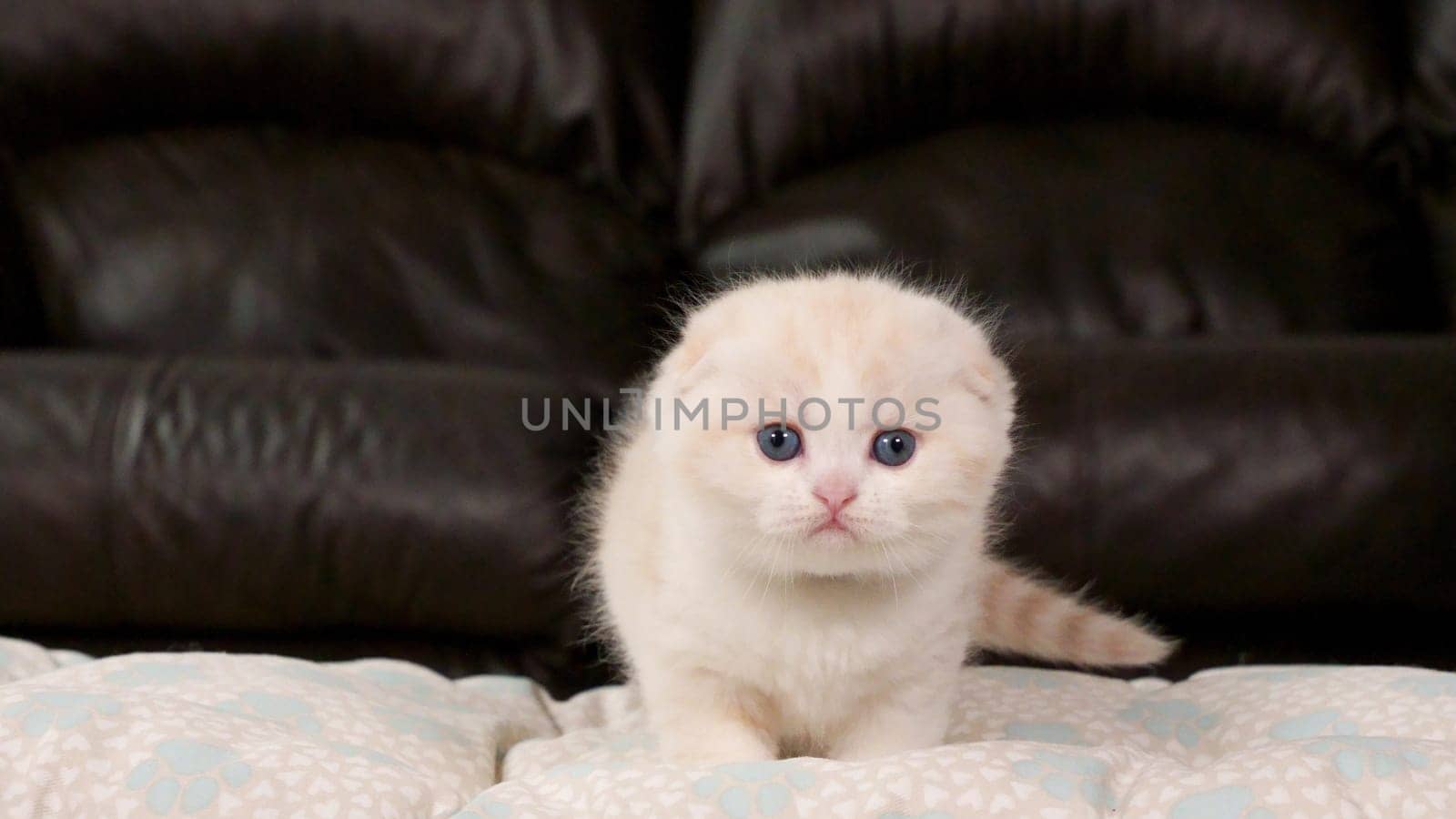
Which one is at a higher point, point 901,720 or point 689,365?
point 689,365

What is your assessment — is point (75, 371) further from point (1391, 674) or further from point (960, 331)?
point (1391, 674)

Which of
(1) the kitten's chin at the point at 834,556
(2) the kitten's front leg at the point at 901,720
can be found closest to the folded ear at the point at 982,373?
(1) the kitten's chin at the point at 834,556

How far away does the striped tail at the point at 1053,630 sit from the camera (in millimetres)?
1191

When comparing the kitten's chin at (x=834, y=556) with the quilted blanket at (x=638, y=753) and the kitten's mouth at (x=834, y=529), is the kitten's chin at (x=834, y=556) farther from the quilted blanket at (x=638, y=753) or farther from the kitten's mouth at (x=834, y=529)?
the quilted blanket at (x=638, y=753)

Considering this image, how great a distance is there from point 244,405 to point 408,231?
1.48 feet

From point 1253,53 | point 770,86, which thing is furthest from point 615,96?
point 1253,53

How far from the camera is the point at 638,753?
1.05 meters

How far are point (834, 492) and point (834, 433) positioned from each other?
41 millimetres

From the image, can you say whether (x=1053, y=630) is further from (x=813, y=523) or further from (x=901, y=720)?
(x=813, y=523)

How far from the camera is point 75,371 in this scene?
4.98 ft

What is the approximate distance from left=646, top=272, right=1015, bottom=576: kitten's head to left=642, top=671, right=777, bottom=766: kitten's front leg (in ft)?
0.43

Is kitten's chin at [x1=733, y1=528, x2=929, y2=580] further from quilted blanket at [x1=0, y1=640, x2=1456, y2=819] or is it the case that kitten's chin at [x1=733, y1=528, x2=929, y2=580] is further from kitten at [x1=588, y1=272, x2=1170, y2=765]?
quilted blanket at [x1=0, y1=640, x2=1456, y2=819]

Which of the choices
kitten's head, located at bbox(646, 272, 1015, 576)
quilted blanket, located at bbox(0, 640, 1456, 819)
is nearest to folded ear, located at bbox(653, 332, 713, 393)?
kitten's head, located at bbox(646, 272, 1015, 576)

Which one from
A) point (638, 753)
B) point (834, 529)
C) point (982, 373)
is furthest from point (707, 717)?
point (982, 373)
